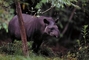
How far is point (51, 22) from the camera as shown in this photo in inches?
409

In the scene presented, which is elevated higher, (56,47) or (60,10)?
(60,10)

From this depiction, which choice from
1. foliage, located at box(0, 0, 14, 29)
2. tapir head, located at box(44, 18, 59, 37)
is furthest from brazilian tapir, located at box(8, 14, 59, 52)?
foliage, located at box(0, 0, 14, 29)

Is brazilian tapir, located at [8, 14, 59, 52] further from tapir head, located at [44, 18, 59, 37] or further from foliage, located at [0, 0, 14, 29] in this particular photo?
foliage, located at [0, 0, 14, 29]

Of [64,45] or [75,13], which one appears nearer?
[75,13]

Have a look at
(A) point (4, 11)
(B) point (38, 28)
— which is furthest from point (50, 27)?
(A) point (4, 11)

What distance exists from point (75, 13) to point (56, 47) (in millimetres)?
2402

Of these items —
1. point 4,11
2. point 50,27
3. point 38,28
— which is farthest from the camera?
point 38,28

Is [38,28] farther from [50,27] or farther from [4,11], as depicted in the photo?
[4,11]

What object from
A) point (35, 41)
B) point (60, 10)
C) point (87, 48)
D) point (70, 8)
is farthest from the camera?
point (70, 8)

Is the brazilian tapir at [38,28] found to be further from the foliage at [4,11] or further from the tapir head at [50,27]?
the foliage at [4,11]

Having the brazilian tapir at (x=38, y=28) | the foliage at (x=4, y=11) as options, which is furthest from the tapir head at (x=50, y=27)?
the foliage at (x=4, y=11)

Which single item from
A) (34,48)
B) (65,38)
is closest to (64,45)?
(65,38)

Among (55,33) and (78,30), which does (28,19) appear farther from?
(78,30)

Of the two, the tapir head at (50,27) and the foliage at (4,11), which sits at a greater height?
the foliage at (4,11)
